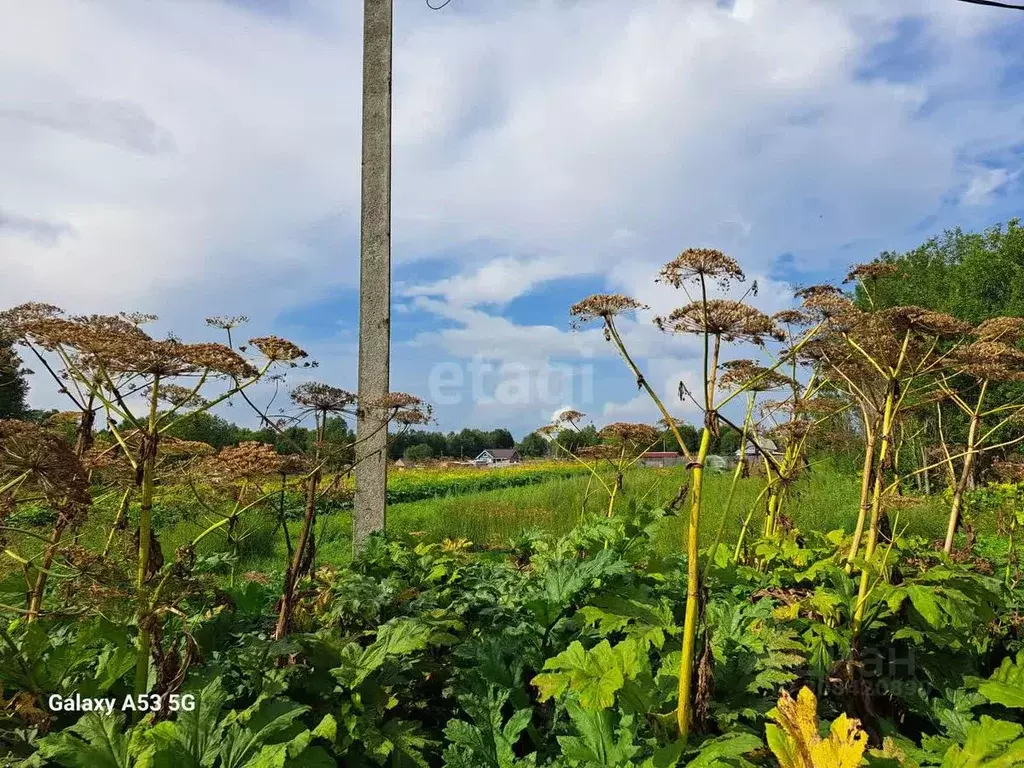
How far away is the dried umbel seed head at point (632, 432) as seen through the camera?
4.53 meters

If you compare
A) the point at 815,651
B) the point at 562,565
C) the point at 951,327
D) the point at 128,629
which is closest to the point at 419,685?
the point at 562,565

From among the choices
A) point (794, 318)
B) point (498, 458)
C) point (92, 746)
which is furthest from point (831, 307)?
point (498, 458)

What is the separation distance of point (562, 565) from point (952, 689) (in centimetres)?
159

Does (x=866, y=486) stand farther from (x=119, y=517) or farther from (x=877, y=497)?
(x=119, y=517)

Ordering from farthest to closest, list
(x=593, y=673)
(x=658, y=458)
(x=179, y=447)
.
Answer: (x=658, y=458) → (x=179, y=447) → (x=593, y=673)

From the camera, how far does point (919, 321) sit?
2.79 meters

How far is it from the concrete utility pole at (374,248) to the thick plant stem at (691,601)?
3.14m

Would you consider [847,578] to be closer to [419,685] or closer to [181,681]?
[419,685]

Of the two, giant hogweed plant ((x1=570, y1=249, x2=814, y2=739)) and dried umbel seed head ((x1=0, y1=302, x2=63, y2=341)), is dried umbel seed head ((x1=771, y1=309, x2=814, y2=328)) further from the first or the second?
dried umbel seed head ((x1=0, y1=302, x2=63, y2=341))

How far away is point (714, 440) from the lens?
201 centimetres

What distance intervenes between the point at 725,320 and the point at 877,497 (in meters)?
1.17

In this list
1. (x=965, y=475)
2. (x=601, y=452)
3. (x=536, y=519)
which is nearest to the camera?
(x=965, y=475)

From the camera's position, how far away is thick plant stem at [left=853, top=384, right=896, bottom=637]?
8.38 ft

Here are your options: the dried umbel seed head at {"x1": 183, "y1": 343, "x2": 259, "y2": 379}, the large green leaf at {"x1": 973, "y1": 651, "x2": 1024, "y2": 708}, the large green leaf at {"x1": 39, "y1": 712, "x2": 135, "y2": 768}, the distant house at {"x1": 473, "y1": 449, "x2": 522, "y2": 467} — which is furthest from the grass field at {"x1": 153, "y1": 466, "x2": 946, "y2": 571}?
the distant house at {"x1": 473, "y1": 449, "x2": 522, "y2": 467}
